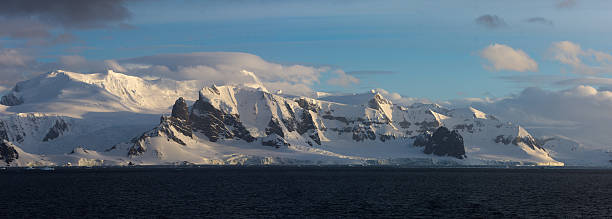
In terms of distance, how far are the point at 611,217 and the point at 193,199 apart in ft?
334

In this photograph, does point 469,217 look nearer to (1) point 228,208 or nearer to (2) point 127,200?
(1) point 228,208

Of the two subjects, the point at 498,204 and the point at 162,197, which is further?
the point at 162,197

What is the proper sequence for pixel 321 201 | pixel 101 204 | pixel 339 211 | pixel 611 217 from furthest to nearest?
1. pixel 321 201
2. pixel 101 204
3. pixel 339 211
4. pixel 611 217

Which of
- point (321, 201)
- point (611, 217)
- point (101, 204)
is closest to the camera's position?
point (611, 217)

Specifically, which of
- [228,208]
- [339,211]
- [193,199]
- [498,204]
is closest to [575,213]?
[498,204]

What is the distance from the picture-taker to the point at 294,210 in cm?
16538

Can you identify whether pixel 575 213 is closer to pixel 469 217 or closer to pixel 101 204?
pixel 469 217

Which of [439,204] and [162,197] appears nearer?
[439,204]

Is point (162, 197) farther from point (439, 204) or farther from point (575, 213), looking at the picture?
point (575, 213)

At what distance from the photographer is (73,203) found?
595 ft

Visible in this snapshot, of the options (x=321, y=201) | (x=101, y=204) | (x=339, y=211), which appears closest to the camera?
(x=339, y=211)

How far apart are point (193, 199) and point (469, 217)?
75.8 m

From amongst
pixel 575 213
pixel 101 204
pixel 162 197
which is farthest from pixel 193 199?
pixel 575 213

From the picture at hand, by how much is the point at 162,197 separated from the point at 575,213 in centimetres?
10535
